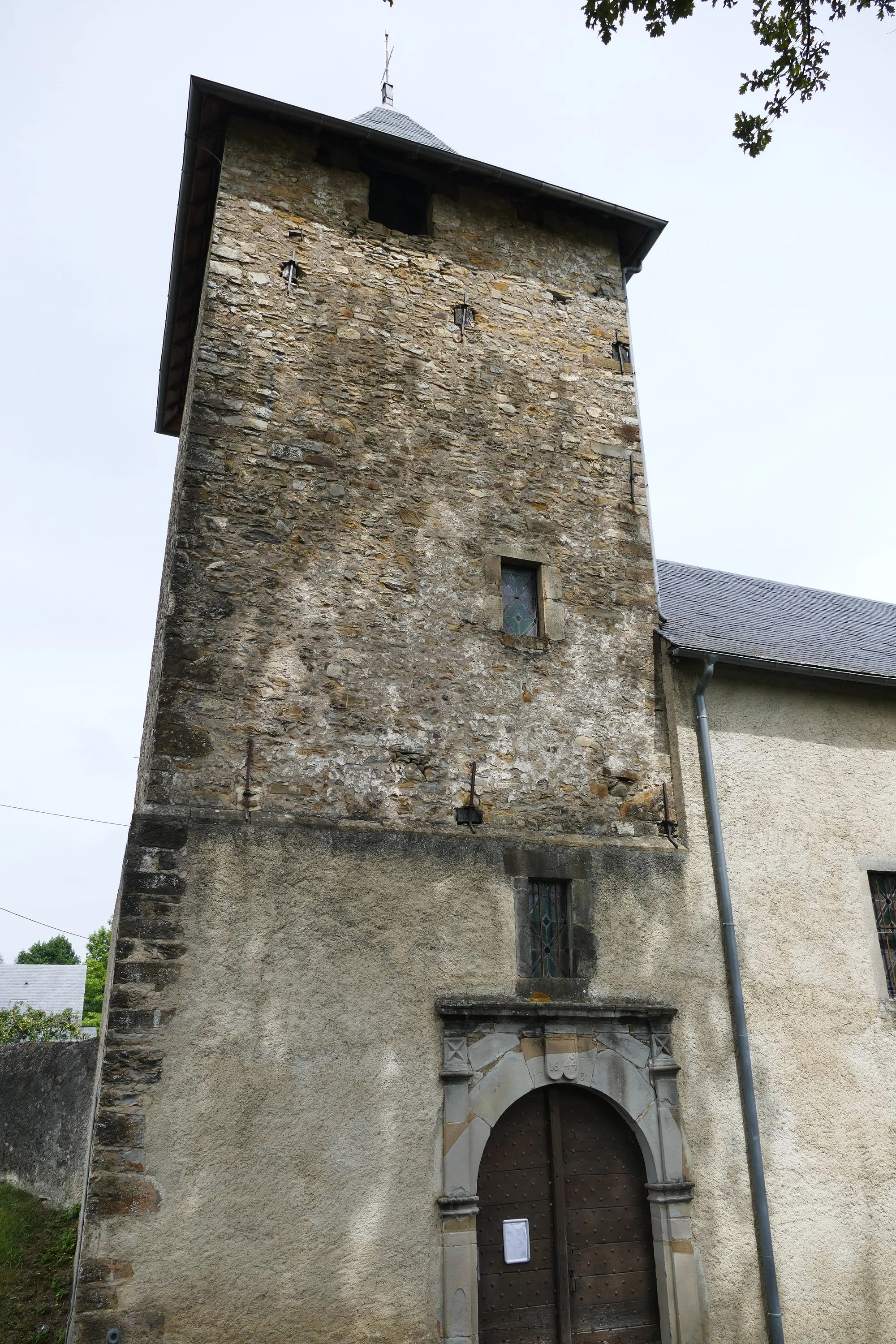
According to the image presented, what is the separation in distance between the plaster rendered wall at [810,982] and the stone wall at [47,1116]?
534 centimetres

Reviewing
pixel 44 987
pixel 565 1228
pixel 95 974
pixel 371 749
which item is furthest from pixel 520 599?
pixel 95 974

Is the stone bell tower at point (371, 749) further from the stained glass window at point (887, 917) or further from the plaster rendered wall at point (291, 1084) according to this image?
the stained glass window at point (887, 917)

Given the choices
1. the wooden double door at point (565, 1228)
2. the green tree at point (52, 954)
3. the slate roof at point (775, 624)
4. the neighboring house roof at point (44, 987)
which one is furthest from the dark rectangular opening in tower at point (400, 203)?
the green tree at point (52, 954)

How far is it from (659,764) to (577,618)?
126 cm

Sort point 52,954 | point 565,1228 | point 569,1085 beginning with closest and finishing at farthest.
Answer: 1. point 565,1228
2. point 569,1085
3. point 52,954

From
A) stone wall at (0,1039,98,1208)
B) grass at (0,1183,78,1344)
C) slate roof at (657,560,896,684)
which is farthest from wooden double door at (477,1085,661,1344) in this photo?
stone wall at (0,1039,98,1208)

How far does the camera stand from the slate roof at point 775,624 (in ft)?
23.9

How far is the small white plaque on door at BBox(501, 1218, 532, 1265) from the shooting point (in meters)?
5.38

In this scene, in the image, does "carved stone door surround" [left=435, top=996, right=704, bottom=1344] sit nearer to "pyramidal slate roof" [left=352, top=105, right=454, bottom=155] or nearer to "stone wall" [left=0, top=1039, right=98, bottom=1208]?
"stone wall" [left=0, top=1039, right=98, bottom=1208]

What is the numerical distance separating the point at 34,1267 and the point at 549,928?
4.70m

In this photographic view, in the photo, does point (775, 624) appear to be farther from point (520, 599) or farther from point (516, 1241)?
point (516, 1241)

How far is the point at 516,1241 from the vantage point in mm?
5414

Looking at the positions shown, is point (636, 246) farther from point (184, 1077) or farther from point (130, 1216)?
point (130, 1216)

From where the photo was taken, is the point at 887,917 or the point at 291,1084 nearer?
the point at 291,1084
